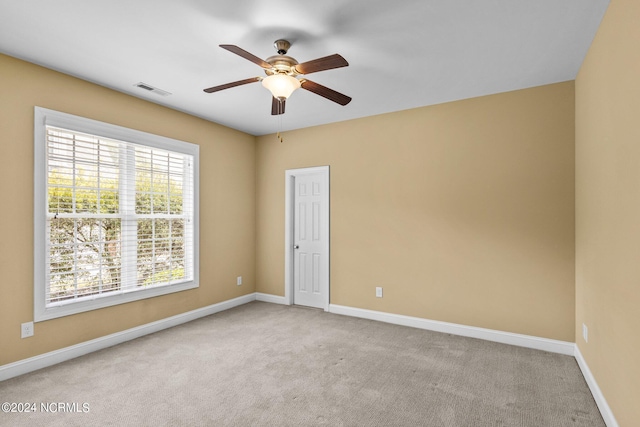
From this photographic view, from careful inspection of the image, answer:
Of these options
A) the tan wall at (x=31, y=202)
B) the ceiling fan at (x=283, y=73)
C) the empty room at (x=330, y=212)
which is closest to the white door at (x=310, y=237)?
the empty room at (x=330, y=212)

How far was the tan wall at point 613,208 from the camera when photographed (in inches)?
69.1

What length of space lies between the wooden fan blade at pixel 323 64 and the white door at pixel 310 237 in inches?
100

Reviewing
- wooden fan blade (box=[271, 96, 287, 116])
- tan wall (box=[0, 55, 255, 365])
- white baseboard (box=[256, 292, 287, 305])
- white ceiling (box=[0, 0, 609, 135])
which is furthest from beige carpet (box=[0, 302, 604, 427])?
white ceiling (box=[0, 0, 609, 135])

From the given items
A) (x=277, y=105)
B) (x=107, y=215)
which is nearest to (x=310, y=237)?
(x=277, y=105)

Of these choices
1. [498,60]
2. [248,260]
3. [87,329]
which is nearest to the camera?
[498,60]

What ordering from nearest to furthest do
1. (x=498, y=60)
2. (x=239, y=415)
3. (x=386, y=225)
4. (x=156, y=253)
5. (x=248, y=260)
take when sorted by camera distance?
(x=239, y=415)
(x=498, y=60)
(x=156, y=253)
(x=386, y=225)
(x=248, y=260)

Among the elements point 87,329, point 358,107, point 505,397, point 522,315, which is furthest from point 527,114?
point 87,329

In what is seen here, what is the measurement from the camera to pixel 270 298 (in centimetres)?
537

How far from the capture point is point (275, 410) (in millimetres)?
2352

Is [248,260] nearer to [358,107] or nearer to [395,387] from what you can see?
[358,107]

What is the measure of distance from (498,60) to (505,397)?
2783 millimetres

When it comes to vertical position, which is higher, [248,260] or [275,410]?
[248,260]

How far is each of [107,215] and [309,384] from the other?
2.69 meters

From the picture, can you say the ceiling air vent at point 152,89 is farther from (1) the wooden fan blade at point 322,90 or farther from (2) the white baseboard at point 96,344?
(2) the white baseboard at point 96,344
